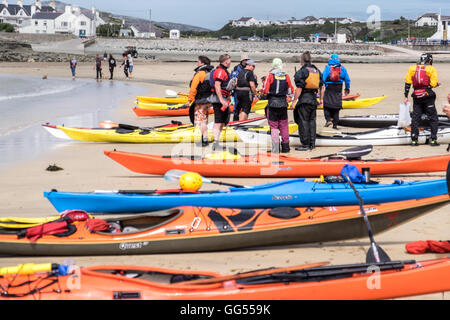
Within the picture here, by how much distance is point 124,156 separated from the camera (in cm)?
752

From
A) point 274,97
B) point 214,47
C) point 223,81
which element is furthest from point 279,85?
point 214,47

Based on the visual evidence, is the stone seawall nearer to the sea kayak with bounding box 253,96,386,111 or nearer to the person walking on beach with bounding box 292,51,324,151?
the sea kayak with bounding box 253,96,386,111

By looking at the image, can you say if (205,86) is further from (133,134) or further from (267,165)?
(267,165)

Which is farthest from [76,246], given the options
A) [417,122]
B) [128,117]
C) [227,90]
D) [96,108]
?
[96,108]

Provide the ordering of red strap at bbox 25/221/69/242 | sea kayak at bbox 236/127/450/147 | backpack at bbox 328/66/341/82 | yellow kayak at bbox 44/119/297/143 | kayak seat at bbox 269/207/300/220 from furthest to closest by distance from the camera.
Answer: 1. backpack at bbox 328/66/341/82
2. yellow kayak at bbox 44/119/297/143
3. sea kayak at bbox 236/127/450/147
4. kayak seat at bbox 269/207/300/220
5. red strap at bbox 25/221/69/242

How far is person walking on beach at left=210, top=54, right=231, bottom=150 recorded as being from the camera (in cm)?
900

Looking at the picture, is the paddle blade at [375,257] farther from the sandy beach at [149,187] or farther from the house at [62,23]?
the house at [62,23]

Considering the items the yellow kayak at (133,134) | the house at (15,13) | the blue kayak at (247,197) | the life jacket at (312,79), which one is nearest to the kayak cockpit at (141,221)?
the blue kayak at (247,197)

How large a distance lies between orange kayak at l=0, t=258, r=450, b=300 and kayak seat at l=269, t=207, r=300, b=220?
113 cm

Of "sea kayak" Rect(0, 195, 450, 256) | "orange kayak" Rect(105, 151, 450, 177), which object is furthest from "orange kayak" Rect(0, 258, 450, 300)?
"orange kayak" Rect(105, 151, 450, 177)

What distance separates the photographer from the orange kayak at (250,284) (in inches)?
139

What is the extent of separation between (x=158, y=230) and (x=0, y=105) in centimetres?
1537

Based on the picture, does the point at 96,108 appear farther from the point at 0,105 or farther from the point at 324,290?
the point at 324,290
